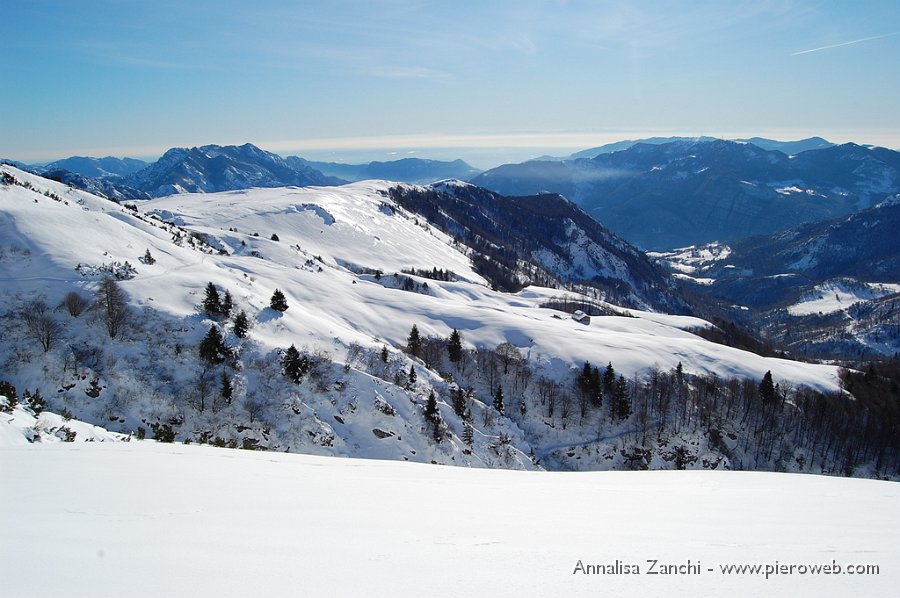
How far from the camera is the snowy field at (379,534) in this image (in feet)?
25.4

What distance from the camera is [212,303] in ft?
196

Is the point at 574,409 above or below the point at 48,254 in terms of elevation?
below

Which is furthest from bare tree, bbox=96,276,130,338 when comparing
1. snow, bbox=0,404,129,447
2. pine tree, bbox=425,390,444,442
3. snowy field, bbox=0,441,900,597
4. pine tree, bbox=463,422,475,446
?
pine tree, bbox=463,422,475,446

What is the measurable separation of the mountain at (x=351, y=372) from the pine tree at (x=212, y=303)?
26 centimetres

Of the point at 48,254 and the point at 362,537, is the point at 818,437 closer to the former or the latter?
the point at 362,537

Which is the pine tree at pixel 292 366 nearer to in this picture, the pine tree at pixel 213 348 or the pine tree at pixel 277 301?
the pine tree at pixel 213 348

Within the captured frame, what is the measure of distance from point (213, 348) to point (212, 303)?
29.0ft

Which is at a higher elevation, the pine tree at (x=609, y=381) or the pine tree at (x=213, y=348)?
the pine tree at (x=213, y=348)

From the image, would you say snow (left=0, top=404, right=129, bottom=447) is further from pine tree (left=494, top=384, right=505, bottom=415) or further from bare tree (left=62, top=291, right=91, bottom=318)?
pine tree (left=494, top=384, right=505, bottom=415)

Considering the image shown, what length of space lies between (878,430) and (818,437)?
18040mm

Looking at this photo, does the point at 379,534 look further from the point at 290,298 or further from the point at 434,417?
the point at 290,298

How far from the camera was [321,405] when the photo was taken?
181ft

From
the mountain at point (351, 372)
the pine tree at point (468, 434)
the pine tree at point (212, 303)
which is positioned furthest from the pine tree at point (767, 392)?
the pine tree at point (212, 303)

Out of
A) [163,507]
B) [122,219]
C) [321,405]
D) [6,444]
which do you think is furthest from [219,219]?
[163,507]
